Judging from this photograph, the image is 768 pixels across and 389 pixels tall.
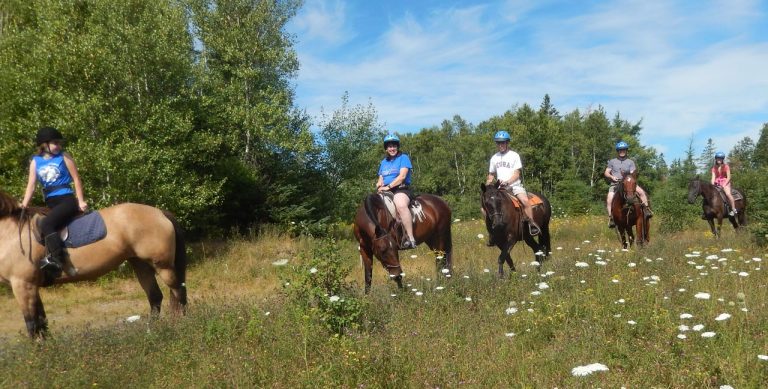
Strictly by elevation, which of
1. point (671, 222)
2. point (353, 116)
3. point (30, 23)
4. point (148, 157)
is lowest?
point (671, 222)

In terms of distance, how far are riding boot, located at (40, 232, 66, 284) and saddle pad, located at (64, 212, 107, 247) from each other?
0.43ft

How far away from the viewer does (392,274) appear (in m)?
7.92

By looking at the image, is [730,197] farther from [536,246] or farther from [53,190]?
[53,190]

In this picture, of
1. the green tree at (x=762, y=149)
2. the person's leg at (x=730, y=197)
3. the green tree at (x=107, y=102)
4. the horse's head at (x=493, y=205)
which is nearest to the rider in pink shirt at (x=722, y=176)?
the person's leg at (x=730, y=197)

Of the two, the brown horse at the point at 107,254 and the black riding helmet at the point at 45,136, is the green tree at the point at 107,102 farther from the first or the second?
the black riding helmet at the point at 45,136

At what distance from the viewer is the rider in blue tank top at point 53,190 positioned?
6.55 m

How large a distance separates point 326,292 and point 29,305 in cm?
394

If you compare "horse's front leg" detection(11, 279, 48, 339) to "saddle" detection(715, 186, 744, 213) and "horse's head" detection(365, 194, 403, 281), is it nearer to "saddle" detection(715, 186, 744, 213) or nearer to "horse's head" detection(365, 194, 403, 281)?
"horse's head" detection(365, 194, 403, 281)

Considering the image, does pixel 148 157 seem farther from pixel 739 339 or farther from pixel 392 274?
pixel 739 339

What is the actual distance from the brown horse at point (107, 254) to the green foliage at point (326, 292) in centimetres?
222

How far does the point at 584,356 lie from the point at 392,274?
3.84 meters

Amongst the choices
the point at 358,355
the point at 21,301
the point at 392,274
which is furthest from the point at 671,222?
the point at 21,301

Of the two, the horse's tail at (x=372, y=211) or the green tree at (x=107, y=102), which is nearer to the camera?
the horse's tail at (x=372, y=211)

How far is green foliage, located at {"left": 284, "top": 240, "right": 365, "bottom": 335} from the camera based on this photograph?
554cm
